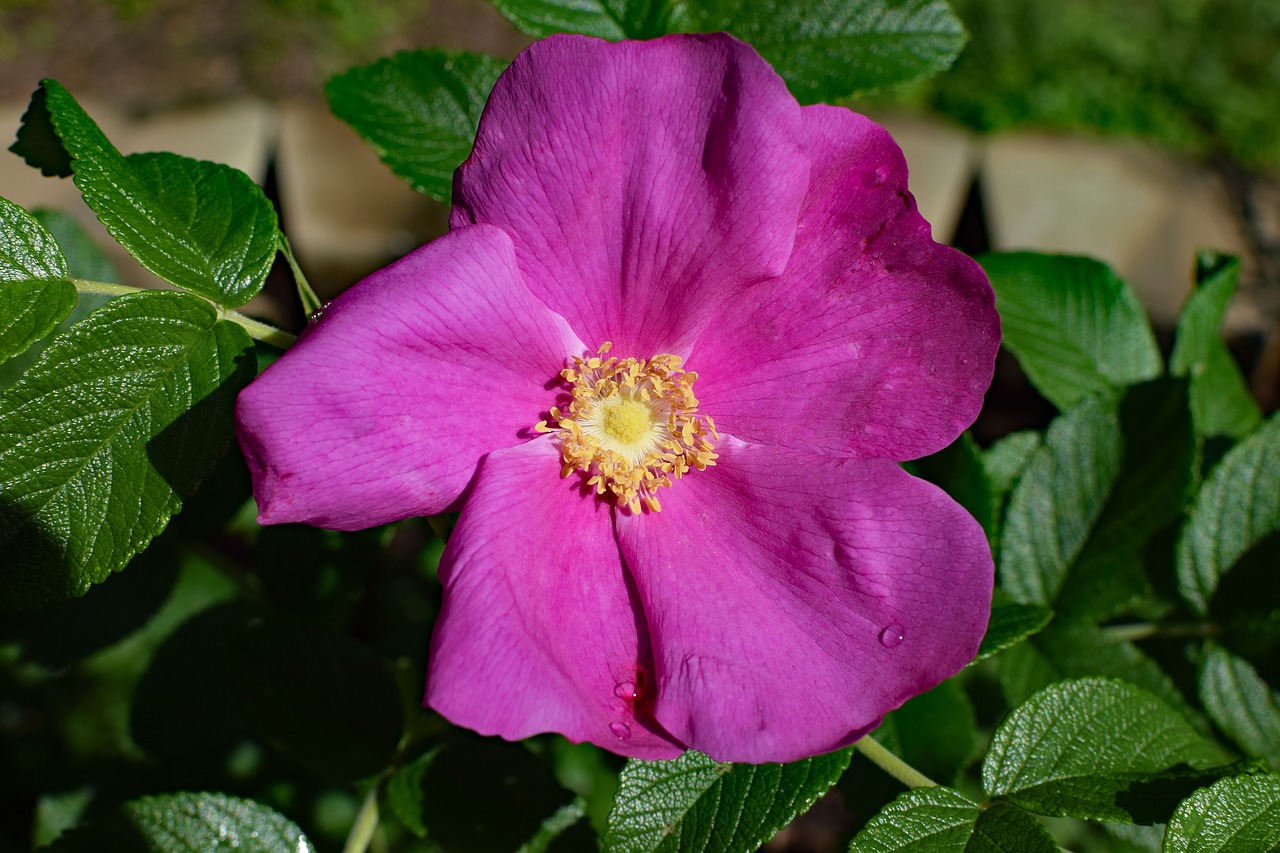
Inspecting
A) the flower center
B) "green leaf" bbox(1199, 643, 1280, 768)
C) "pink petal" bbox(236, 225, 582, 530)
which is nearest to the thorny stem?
"pink petal" bbox(236, 225, 582, 530)

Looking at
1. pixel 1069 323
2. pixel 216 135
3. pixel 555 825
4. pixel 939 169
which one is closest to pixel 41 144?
pixel 555 825

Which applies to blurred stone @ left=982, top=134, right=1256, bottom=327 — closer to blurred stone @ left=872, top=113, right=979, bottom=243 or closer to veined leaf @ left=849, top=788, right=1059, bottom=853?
blurred stone @ left=872, top=113, right=979, bottom=243

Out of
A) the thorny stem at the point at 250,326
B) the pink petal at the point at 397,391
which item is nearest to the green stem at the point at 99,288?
the thorny stem at the point at 250,326

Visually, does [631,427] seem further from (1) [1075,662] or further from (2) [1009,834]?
(1) [1075,662]

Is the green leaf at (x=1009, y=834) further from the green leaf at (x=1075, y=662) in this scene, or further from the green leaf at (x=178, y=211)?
the green leaf at (x=178, y=211)

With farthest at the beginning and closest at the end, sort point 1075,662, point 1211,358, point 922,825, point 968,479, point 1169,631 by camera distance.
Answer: point 1211,358, point 1169,631, point 1075,662, point 968,479, point 922,825

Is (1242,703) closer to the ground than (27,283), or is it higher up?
closer to the ground
